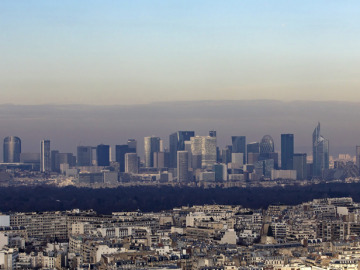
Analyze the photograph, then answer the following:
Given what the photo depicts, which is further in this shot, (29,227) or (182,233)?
(29,227)

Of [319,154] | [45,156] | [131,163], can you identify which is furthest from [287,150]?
[45,156]

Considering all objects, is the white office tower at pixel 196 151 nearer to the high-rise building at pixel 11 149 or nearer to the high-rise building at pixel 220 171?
the high-rise building at pixel 220 171

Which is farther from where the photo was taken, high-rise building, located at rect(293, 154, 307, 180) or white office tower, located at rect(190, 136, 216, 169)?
white office tower, located at rect(190, 136, 216, 169)

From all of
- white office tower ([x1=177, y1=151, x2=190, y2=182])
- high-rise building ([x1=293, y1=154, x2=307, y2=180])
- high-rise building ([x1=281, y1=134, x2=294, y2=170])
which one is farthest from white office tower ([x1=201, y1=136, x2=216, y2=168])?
high-rise building ([x1=293, y1=154, x2=307, y2=180])

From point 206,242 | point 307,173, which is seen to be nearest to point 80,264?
point 206,242

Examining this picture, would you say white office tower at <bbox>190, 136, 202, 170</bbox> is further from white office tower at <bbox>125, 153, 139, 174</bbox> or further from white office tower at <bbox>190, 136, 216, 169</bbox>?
white office tower at <bbox>125, 153, 139, 174</bbox>

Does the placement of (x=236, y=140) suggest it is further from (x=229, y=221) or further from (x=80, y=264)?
(x=80, y=264)
